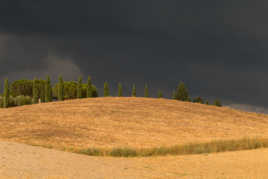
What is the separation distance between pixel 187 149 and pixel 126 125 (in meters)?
12.5

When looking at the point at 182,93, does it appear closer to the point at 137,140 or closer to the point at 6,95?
the point at 6,95

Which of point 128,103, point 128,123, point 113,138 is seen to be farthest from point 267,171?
point 128,103

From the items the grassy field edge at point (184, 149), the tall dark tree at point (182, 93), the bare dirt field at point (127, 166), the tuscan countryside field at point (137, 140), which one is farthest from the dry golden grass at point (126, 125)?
the tall dark tree at point (182, 93)

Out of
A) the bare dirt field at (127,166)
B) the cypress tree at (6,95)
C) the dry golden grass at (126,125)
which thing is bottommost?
the bare dirt field at (127,166)

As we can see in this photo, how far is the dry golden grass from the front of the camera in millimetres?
28719

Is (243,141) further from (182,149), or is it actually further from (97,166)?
(97,166)

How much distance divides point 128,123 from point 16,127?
39.9ft

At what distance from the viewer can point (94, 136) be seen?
30.0 m

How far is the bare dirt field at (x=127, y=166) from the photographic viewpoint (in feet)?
47.4

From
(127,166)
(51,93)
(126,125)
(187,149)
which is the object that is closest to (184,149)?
(187,149)

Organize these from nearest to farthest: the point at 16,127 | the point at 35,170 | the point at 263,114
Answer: the point at 35,170, the point at 16,127, the point at 263,114

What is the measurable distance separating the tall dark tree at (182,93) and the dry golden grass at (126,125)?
137 ft

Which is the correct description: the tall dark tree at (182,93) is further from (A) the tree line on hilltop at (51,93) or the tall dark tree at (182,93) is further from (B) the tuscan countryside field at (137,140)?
(B) the tuscan countryside field at (137,140)

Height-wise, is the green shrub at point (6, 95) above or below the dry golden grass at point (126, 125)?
above
